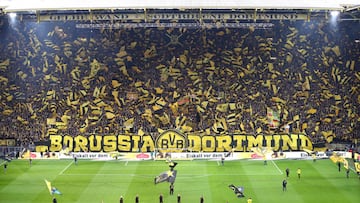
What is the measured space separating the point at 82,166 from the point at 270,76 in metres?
15.1

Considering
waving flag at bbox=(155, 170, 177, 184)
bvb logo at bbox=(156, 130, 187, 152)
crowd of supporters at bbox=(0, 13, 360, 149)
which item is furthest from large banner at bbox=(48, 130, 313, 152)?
waving flag at bbox=(155, 170, 177, 184)

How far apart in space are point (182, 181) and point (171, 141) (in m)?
8.44

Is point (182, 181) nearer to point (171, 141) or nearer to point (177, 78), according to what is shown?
point (171, 141)

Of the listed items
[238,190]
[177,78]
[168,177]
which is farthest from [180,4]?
[238,190]

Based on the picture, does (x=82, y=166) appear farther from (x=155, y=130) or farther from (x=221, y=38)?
(x=221, y=38)

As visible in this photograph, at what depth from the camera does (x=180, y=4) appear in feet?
114

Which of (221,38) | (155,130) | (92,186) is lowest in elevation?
(92,186)

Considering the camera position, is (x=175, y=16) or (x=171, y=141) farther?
(x=171, y=141)

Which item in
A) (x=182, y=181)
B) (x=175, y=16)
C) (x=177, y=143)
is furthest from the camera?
(x=177, y=143)

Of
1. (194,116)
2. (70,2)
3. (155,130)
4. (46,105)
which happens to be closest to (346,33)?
(194,116)

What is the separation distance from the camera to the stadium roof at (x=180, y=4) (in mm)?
34406

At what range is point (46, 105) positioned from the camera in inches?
1620

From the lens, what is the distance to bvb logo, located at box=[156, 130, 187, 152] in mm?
39594

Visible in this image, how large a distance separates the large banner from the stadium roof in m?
9.50
